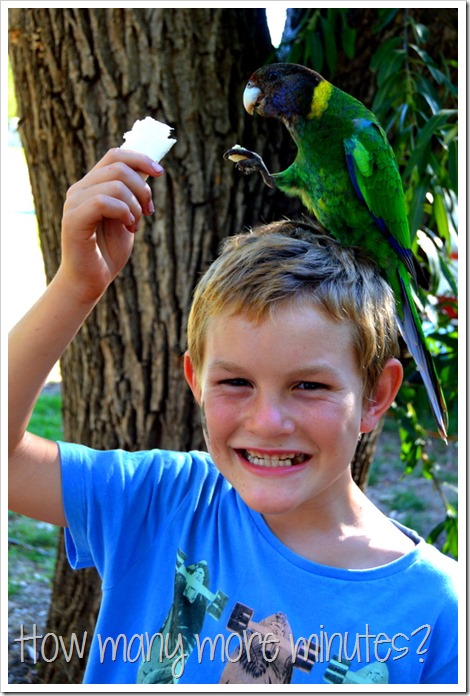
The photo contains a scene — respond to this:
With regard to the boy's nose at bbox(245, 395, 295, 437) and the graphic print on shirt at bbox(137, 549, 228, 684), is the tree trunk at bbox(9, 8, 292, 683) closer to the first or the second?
the graphic print on shirt at bbox(137, 549, 228, 684)

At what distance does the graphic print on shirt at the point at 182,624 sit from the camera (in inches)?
44.4

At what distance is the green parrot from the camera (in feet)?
4.21

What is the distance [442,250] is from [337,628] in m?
1.24

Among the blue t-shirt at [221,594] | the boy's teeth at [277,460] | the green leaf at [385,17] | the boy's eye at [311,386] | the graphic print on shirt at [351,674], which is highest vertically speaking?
the green leaf at [385,17]

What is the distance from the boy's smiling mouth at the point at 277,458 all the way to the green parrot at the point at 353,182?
0.27 m

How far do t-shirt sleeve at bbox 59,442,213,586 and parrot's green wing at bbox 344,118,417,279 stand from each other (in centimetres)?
55

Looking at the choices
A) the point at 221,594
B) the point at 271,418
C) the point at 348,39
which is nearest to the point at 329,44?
the point at 348,39

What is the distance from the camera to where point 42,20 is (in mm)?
1847

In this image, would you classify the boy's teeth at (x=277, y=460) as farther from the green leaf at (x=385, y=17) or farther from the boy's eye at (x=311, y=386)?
the green leaf at (x=385, y=17)

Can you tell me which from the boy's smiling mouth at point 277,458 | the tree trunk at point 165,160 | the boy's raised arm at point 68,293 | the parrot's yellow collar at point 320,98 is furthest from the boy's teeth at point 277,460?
the tree trunk at point 165,160

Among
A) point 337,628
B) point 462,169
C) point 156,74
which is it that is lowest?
point 337,628

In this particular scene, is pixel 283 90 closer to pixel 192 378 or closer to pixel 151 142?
pixel 151 142

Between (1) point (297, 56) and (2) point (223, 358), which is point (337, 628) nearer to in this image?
(2) point (223, 358)

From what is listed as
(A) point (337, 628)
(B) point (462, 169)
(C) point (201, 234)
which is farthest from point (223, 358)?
(C) point (201, 234)
